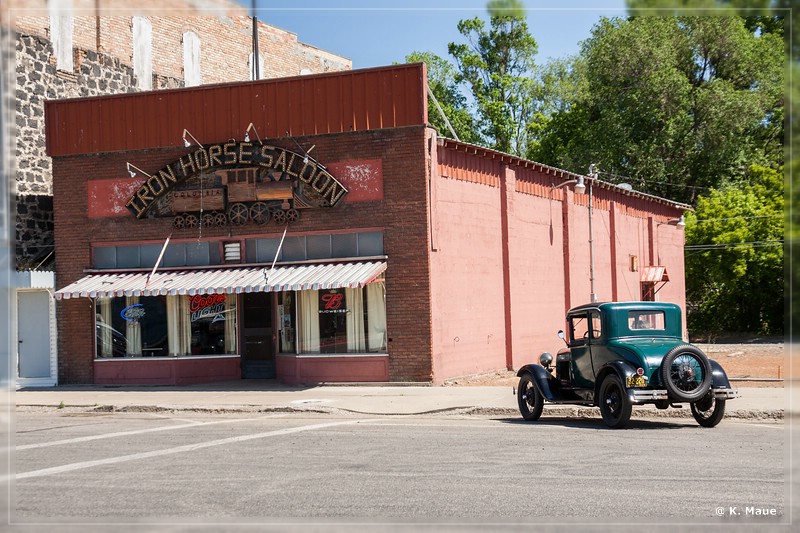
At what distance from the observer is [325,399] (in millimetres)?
19562

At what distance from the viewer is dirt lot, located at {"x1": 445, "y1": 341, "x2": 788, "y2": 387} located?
22658 millimetres

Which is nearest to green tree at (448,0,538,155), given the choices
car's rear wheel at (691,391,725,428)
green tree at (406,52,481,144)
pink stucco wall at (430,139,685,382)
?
green tree at (406,52,481,144)

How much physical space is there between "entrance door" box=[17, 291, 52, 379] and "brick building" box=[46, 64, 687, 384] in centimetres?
57

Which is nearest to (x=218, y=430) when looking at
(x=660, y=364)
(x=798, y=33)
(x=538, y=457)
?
(x=538, y=457)

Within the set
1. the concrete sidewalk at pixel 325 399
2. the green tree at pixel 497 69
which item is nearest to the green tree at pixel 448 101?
the green tree at pixel 497 69

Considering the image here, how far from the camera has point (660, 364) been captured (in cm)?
1359

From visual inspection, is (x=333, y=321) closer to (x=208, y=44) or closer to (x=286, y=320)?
(x=286, y=320)

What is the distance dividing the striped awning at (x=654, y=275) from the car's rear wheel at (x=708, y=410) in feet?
81.1

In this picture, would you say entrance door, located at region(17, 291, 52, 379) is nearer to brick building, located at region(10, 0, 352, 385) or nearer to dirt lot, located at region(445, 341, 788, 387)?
brick building, located at region(10, 0, 352, 385)

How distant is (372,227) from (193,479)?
12514mm

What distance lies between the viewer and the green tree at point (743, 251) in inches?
1855

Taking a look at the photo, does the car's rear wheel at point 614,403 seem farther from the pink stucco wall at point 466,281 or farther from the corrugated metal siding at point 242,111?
the corrugated metal siding at point 242,111

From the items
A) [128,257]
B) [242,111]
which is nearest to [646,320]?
[242,111]

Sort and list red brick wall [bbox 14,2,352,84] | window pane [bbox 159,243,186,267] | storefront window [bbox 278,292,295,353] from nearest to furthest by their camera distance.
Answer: storefront window [bbox 278,292,295,353], window pane [bbox 159,243,186,267], red brick wall [bbox 14,2,352,84]
